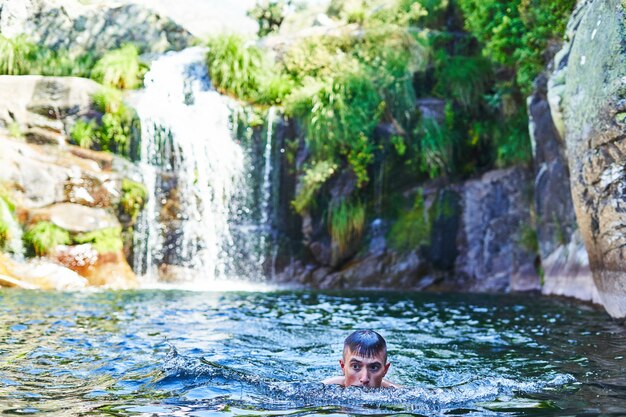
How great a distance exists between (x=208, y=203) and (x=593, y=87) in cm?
999

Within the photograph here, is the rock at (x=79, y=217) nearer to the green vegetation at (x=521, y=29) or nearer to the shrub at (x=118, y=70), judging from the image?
the shrub at (x=118, y=70)

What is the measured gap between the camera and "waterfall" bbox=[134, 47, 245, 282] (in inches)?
609

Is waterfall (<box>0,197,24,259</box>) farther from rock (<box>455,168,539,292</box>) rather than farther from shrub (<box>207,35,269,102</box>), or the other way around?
rock (<box>455,168,539,292</box>)

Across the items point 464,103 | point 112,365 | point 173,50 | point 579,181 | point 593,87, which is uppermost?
point 173,50

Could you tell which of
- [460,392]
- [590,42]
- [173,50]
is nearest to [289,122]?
[173,50]

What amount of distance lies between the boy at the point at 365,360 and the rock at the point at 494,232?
10199 millimetres

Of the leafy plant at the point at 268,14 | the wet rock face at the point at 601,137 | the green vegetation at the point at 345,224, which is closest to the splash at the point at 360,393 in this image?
the wet rock face at the point at 601,137

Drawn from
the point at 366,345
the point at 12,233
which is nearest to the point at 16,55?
the point at 12,233

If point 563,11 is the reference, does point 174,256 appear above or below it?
below

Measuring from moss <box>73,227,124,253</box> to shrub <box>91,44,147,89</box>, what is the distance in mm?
5058

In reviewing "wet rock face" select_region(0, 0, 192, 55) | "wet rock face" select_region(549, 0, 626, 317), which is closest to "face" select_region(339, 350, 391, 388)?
"wet rock face" select_region(549, 0, 626, 317)

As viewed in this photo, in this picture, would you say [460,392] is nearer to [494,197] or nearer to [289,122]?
[494,197]

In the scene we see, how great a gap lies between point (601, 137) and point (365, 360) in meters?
4.51

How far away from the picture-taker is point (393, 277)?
49.4ft
